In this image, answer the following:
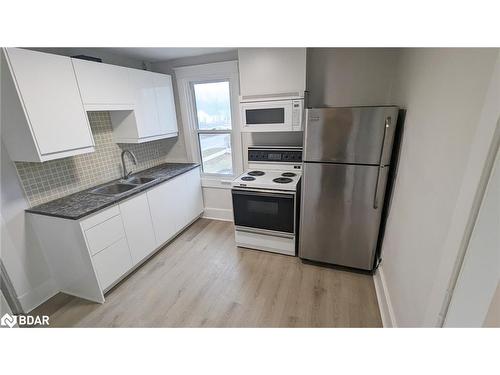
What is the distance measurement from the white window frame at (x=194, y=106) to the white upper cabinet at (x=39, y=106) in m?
1.42

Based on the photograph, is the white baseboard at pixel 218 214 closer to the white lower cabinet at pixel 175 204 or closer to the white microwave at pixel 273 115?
the white lower cabinet at pixel 175 204

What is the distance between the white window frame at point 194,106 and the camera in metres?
2.80

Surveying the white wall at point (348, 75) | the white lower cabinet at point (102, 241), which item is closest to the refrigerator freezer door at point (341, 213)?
the white wall at point (348, 75)

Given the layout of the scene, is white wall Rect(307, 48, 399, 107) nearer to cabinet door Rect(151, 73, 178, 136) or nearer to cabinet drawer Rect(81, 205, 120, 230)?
cabinet door Rect(151, 73, 178, 136)

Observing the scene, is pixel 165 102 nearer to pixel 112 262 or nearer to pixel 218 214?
pixel 218 214

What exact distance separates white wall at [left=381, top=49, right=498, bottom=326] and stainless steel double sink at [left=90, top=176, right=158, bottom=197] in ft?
7.81

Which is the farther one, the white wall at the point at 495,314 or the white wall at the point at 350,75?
the white wall at the point at 350,75

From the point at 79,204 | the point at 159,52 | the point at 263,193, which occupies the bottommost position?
the point at 263,193

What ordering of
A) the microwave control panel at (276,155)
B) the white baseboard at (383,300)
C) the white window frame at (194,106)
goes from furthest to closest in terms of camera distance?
the white window frame at (194,106)
the microwave control panel at (276,155)
the white baseboard at (383,300)

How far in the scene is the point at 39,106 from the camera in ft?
5.27

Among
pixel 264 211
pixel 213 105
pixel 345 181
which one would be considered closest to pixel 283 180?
pixel 264 211

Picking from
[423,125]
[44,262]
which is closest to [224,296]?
[44,262]

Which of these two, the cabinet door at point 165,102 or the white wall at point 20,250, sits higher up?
the cabinet door at point 165,102

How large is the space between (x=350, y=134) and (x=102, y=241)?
7.48 ft
